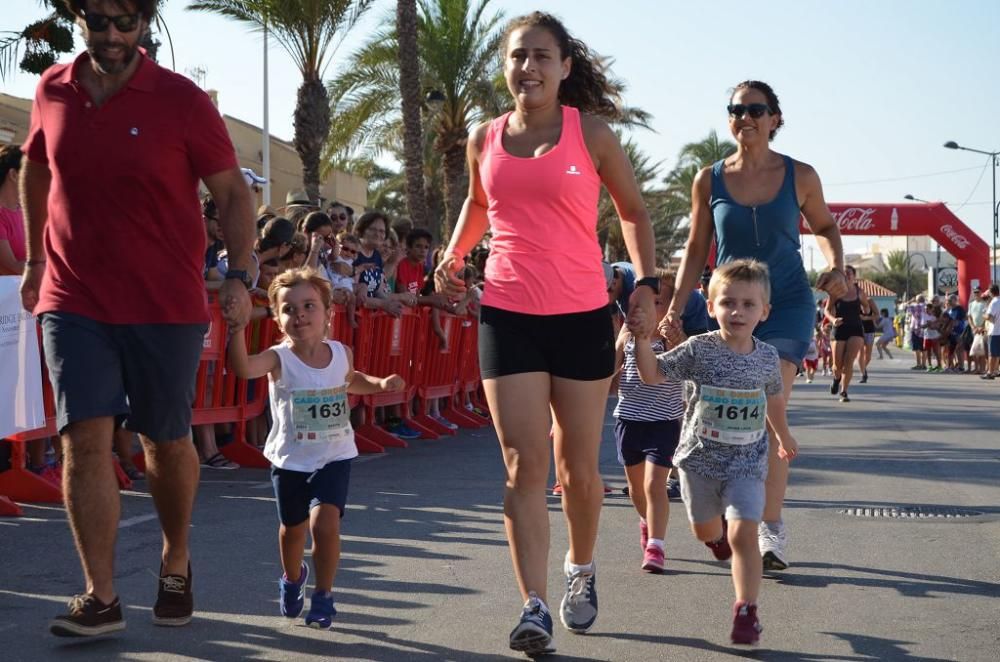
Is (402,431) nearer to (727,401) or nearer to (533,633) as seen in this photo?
(727,401)

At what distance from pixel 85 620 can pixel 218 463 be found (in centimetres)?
545

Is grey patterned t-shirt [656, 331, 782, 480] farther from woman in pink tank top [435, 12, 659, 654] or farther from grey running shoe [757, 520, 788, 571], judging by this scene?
grey running shoe [757, 520, 788, 571]

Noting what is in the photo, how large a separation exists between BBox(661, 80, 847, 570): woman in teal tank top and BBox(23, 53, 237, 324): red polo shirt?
2.23m

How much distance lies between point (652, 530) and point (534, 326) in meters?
1.93

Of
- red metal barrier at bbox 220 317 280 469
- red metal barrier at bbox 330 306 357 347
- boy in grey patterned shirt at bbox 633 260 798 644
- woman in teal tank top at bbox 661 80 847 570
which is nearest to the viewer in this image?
boy in grey patterned shirt at bbox 633 260 798 644

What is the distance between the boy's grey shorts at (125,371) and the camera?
189 inches

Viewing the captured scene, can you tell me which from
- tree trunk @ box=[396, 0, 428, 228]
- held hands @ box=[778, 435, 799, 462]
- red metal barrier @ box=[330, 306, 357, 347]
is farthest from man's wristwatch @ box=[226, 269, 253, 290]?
tree trunk @ box=[396, 0, 428, 228]

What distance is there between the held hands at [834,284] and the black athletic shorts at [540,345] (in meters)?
1.61

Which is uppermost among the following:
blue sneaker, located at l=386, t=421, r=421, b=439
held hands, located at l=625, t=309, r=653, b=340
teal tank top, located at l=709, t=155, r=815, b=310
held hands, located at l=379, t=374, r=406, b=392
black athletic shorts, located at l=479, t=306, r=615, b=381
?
teal tank top, located at l=709, t=155, r=815, b=310

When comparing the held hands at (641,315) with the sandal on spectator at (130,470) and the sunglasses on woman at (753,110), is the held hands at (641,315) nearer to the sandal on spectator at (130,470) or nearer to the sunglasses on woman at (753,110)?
the sunglasses on woman at (753,110)

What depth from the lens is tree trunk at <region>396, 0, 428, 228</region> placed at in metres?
25.1

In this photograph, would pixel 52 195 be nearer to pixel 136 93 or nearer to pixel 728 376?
pixel 136 93

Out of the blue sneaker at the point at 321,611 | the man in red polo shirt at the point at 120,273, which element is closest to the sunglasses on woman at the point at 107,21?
the man in red polo shirt at the point at 120,273

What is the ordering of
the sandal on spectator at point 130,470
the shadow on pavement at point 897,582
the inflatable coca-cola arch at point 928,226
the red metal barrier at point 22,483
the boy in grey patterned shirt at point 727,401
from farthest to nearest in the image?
the inflatable coca-cola arch at point 928,226, the sandal on spectator at point 130,470, the red metal barrier at point 22,483, the shadow on pavement at point 897,582, the boy in grey patterned shirt at point 727,401
